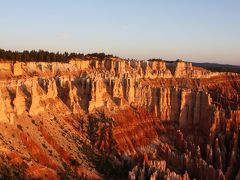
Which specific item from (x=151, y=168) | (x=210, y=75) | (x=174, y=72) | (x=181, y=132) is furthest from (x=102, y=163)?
(x=210, y=75)

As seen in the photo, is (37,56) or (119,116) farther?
(37,56)

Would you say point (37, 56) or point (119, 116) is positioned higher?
point (37, 56)

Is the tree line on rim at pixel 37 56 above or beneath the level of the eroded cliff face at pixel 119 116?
above

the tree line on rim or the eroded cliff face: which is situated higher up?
the tree line on rim

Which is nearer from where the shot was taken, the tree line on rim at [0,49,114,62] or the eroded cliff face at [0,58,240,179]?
the eroded cliff face at [0,58,240,179]

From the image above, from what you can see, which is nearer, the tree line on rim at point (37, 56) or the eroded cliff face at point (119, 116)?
the eroded cliff face at point (119, 116)

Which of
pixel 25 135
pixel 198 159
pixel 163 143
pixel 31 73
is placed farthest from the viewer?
pixel 31 73

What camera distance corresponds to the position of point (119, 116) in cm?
5916

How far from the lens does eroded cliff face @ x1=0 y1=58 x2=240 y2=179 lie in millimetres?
45688

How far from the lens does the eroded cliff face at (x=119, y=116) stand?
45.7 meters

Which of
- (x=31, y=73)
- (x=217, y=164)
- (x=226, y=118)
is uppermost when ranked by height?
(x=31, y=73)

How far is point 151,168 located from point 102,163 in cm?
528

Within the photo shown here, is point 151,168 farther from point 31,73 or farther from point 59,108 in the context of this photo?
point 31,73

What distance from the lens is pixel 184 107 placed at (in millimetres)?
67250
